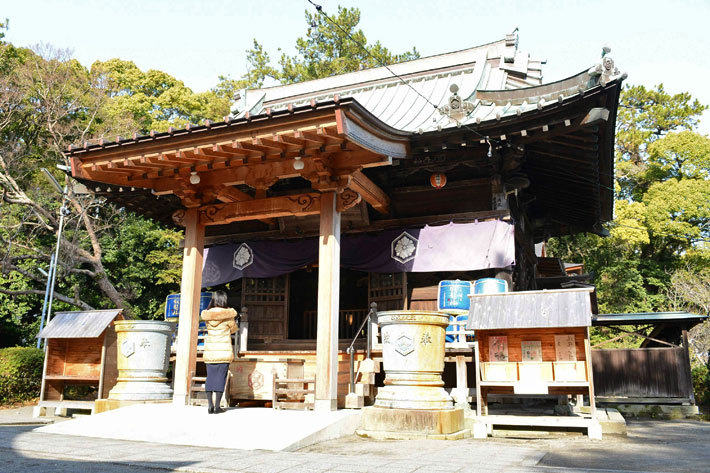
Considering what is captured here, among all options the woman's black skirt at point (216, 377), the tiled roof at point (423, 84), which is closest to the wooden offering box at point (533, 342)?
the woman's black skirt at point (216, 377)

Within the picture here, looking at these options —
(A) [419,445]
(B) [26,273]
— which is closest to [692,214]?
(A) [419,445]

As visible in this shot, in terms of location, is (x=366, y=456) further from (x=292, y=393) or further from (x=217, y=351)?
(x=217, y=351)

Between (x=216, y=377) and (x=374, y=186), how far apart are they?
→ 14.5 ft

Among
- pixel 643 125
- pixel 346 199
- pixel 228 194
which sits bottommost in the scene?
pixel 346 199

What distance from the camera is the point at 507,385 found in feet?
24.7

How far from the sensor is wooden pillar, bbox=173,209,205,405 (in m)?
8.99

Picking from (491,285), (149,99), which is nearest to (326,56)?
(149,99)

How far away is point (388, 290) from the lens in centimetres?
1134

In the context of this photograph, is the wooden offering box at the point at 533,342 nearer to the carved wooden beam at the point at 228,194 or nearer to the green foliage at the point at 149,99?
the carved wooden beam at the point at 228,194

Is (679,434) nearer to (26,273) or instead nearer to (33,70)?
(26,273)

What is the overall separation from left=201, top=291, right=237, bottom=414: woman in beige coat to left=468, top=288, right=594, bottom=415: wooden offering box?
3537mm

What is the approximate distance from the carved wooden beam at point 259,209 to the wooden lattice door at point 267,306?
2.68m

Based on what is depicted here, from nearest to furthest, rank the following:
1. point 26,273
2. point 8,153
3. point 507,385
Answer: point 507,385
point 26,273
point 8,153

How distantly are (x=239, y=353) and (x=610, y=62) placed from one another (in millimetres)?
8275
